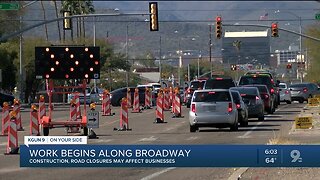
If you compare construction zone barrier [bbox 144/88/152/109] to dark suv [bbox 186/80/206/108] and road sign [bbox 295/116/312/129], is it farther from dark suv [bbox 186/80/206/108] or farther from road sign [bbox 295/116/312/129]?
road sign [bbox 295/116/312/129]

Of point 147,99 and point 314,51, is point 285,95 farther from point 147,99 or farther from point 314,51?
point 314,51

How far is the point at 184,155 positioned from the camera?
1389 cm

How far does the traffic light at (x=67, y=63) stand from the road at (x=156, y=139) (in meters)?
2.15

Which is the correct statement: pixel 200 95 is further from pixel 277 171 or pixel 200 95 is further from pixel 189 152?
pixel 189 152

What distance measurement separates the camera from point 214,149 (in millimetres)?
13961

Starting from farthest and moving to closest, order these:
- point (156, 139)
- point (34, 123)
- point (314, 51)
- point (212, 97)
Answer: point (314, 51) < point (212, 97) < point (34, 123) < point (156, 139)

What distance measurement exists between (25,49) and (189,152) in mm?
Answer: 68982

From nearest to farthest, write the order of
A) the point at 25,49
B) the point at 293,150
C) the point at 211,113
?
the point at 293,150, the point at 211,113, the point at 25,49

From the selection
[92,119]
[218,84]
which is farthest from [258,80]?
[92,119]

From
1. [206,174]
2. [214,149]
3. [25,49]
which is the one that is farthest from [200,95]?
[25,49]

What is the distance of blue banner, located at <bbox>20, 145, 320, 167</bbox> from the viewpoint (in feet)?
45.5

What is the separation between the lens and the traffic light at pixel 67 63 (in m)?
31.6

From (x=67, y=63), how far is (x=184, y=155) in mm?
18249

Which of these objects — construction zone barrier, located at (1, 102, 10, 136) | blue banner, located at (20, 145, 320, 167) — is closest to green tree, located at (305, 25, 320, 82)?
construction zone barrier, located at (1, 102, 10, 136)
